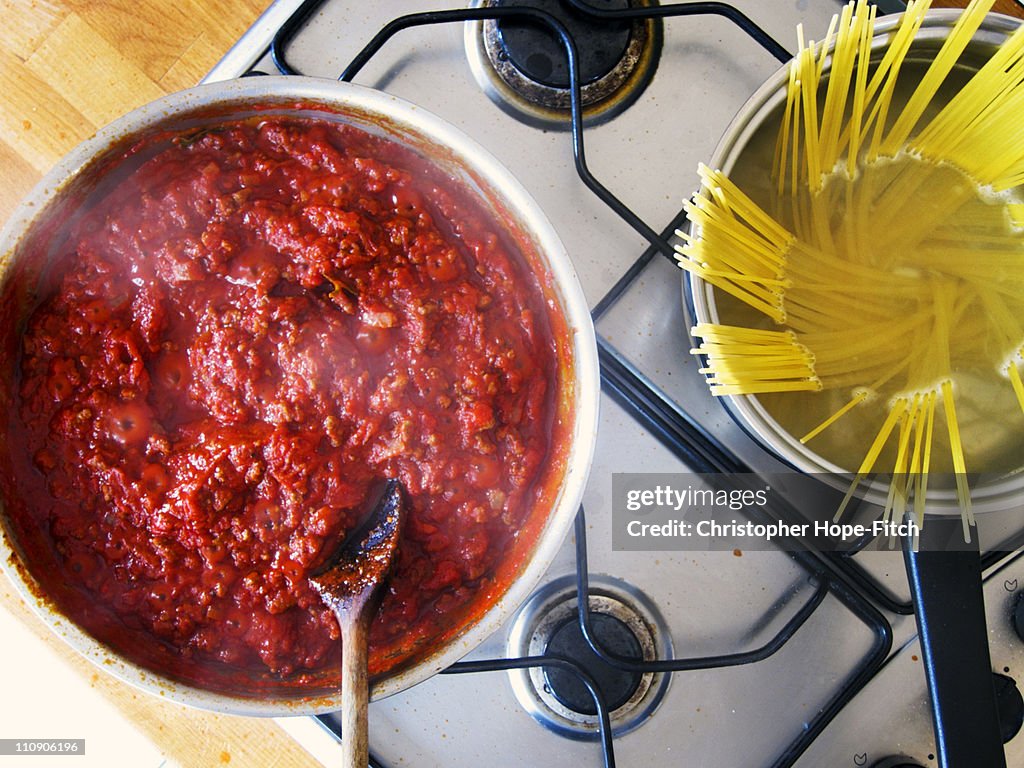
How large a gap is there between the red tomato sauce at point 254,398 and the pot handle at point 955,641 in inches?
15.6

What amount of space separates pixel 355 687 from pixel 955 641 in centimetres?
56

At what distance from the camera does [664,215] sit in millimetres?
903

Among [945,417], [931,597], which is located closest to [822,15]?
[945,417]

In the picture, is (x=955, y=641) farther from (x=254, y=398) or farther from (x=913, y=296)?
(x=254, y=398)

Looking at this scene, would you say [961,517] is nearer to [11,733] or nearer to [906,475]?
[906,475]

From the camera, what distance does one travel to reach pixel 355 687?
0.72 m

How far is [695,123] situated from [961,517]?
1.61 ft

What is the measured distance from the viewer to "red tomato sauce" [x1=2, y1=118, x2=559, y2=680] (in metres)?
0.76

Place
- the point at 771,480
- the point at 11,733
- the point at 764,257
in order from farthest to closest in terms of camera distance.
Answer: the point at 11,733
the point at 771,480
the point at 764,257

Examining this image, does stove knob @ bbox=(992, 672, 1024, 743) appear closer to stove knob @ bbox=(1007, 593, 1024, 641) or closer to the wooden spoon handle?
stove knob @ bbox=(1007, 593, 1024, 641)

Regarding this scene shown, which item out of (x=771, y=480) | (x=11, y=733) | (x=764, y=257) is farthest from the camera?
(x=11, y=733)

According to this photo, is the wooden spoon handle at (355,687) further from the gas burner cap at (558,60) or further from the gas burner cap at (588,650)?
the gas burner cap at (558,60)

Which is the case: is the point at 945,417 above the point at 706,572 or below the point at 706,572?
Result: above

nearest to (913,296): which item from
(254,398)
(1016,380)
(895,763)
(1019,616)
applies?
(1016,380)
